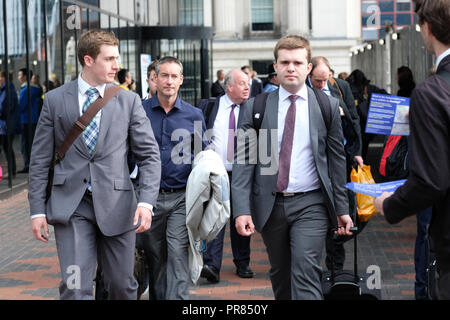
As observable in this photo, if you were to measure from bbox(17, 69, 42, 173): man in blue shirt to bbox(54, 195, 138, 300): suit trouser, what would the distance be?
37.3 ft

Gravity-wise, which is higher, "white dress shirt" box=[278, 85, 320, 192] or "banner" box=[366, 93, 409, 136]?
"banner" box=[366, 93, 409, 136]

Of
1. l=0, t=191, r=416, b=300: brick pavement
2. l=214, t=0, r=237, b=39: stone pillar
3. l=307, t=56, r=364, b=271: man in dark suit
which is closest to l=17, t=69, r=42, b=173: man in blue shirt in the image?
l=0, t=191, r=416, b=300: brick pavement

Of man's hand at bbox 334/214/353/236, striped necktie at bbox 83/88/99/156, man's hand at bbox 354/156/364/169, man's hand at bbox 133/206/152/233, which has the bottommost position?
man's hand at bbox 334/214/353/236

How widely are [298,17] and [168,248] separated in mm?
56432

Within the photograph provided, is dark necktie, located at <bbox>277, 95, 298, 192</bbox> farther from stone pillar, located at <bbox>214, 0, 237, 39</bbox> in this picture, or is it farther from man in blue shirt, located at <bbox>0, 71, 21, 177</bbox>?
stone pillar, located at <bbox>214, 0, 237, 39</bbox>

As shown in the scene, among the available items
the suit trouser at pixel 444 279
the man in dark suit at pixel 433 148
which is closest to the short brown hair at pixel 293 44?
the man in dark suit at pixel 433 148

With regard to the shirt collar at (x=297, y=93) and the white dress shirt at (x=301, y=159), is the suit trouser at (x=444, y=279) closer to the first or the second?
the white dress shirt at (x=301, y=159)

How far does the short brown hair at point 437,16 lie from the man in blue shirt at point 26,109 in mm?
13227

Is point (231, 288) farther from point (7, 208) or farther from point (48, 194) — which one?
point (7, 208)

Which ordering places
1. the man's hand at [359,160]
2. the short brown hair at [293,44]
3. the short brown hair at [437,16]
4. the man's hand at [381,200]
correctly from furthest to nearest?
the man's hand at [359,160] < the short brown hair at [293,44] < the man's hand at [381,200] < the short brown hair at [437,16]

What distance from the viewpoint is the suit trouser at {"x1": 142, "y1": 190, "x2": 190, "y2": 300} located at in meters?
5.97

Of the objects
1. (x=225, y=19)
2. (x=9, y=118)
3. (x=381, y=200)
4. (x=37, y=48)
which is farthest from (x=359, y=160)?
(x=225, y=19)

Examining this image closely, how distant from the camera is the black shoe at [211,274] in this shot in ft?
25.6

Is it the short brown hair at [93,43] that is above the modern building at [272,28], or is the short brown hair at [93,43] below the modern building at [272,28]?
below
